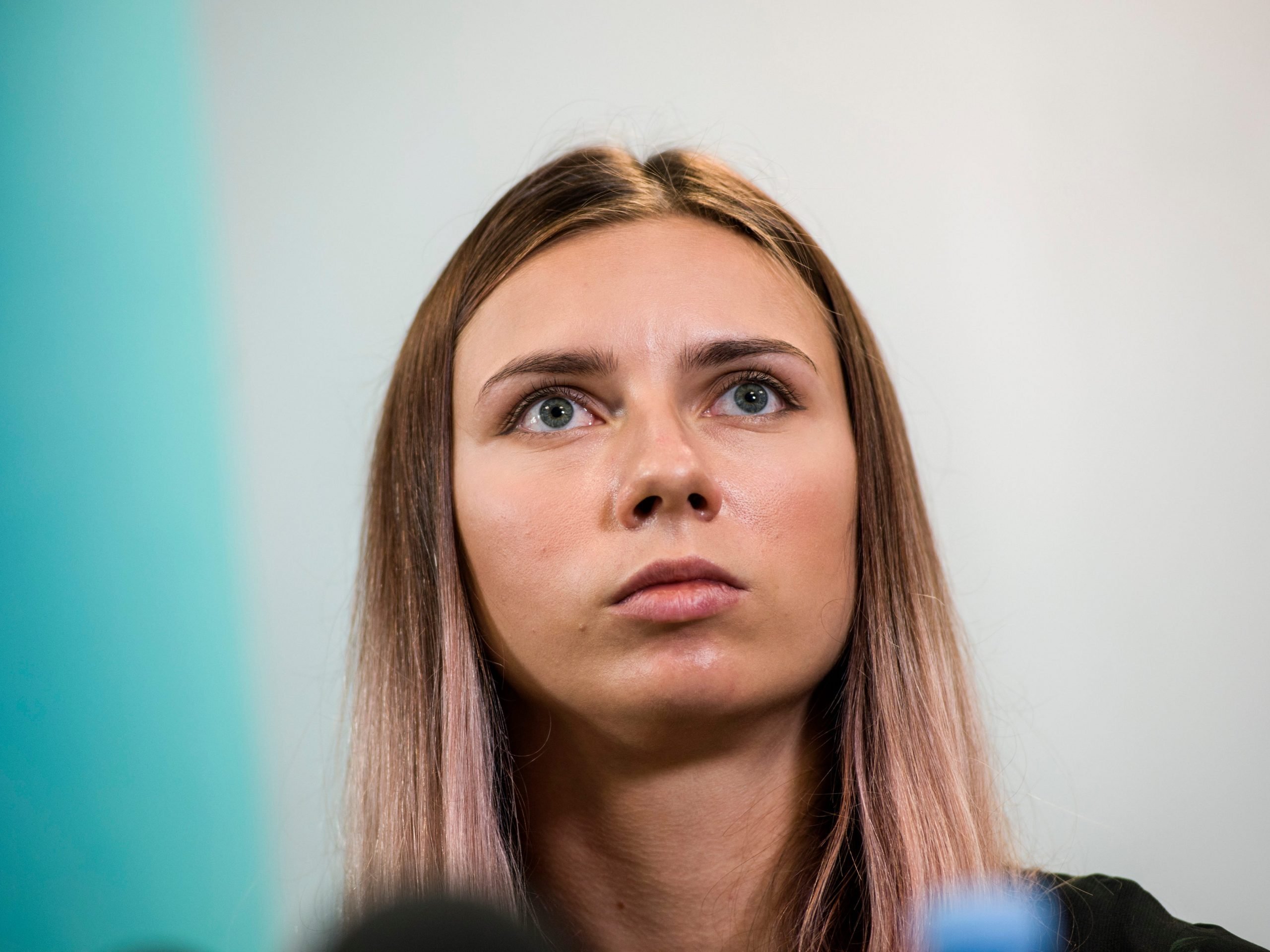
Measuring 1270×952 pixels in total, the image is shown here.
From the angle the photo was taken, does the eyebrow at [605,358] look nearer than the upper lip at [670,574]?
No

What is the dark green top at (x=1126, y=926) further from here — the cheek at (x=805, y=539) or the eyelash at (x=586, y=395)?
the eyelash at (x=586, y=395)

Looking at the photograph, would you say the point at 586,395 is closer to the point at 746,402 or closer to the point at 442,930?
the point at 746,402

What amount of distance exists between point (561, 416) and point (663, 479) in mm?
199

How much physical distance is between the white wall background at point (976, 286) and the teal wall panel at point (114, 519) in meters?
0.07

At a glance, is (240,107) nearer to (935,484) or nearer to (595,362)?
(595,362)

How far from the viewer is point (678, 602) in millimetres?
1121

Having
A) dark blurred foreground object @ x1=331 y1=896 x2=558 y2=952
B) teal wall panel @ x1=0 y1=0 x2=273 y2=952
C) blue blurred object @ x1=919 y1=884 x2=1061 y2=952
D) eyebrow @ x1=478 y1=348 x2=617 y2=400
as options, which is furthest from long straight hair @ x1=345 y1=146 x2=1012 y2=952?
dark blurred foreground object @ x1=331 y1=896 x2=558 y2=952

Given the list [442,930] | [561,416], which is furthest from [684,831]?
[442,930]

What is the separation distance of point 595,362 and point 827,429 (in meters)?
0.29

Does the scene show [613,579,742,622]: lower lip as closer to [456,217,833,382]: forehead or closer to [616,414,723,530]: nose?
[616,414,723,530]: nose

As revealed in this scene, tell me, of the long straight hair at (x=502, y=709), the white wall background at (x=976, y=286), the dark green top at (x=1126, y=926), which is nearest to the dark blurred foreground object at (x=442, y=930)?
the long straight hair at (x=502, y=709)

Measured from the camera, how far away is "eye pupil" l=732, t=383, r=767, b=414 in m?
1.29

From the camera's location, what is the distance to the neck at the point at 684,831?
4.10 feet

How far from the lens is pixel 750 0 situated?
5.85 ft
